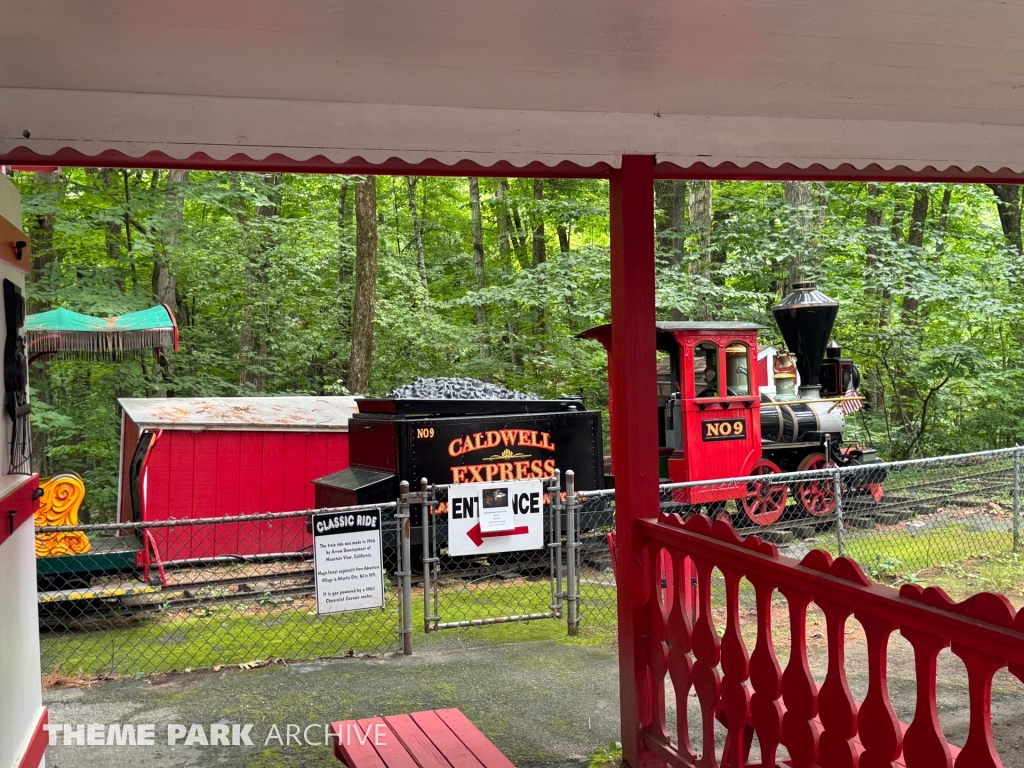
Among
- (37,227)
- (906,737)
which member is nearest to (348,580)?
(906,737)

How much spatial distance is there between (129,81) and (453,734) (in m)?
2.90

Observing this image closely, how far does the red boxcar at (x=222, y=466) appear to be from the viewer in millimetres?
9156

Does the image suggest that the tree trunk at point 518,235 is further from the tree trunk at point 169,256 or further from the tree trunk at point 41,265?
the tree trunk at point 41,265

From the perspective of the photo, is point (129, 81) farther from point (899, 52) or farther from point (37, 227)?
point (37, 227)

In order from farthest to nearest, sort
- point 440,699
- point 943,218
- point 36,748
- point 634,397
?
1. point 943,218
2. point 440,699
3. point 634,397
4. point 36,748

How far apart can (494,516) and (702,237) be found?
10448 mm

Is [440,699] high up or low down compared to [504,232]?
down

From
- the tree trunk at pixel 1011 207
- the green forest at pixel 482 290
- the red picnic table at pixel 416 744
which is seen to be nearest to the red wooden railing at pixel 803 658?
the red picnic table at pixel 416 744

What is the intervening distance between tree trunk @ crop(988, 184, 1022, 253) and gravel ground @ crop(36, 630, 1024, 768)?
15225 millimetres

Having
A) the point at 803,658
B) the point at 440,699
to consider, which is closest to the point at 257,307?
the point at 440,699

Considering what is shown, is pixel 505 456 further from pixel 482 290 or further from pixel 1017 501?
pixel 482 290

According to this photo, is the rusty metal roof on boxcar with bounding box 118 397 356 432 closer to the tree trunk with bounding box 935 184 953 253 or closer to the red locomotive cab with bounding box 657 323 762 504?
the red locomotive cab with bounding box 657 323 762 504

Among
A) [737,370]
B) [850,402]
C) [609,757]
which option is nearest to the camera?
A: [609,757]

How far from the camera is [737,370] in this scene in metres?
11.6
